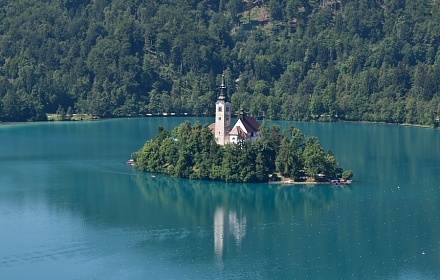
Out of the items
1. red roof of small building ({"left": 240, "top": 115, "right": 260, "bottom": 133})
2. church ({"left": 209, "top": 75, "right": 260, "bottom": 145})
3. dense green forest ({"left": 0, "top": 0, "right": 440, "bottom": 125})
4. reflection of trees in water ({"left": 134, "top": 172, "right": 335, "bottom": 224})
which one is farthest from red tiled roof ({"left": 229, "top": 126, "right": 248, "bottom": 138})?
dense green forest ({"left": 0, "top": 0, "right": 440, "bottom": 125})

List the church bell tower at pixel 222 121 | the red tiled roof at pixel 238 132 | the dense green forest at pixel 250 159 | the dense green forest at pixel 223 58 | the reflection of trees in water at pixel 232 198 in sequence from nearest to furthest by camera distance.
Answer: the reflection of trees in water at pixel 232 198 → the dense green forest at pixel 250 159 → the red tiled roof at pixel 238 132 → the church bell tower at pixel 222 121 → the dense green forest at pixel 223 58

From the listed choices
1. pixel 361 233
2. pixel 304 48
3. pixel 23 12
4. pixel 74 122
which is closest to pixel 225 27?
pixel 304 48

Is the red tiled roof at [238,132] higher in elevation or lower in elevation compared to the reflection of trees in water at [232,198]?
higher

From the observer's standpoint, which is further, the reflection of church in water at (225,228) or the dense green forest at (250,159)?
the dense green forest at (250,159)

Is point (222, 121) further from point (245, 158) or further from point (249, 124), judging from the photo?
point (245, 158)

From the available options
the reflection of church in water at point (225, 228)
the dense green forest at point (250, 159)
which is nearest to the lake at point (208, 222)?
the reflection of church in water at point (225, 228)

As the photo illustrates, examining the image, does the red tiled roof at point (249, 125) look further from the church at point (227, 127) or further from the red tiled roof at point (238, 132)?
the red tiled roof at point (238, 132)

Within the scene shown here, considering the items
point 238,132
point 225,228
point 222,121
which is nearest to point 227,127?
point 222,121
